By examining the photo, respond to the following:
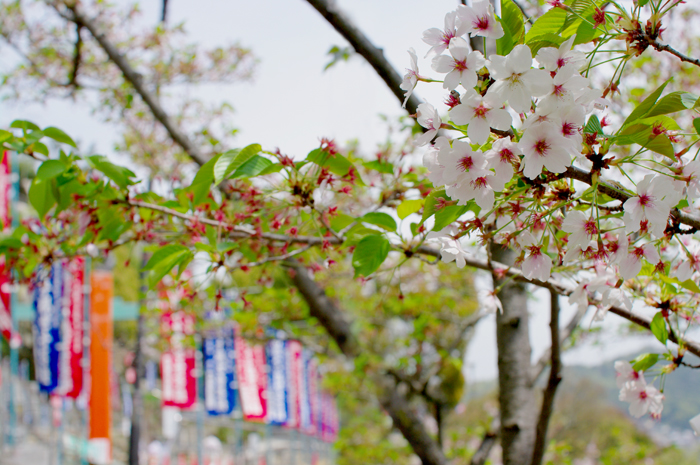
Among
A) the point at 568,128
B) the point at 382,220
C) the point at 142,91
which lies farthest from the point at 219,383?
the point at 568,128

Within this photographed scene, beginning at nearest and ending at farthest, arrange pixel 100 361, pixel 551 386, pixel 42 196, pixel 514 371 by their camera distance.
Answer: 1. pixel 42 196
2. pixel 551 386
3. pixel 514 371
4. pixel 100 361

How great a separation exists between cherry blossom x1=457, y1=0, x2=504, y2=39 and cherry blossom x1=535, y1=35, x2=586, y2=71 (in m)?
0.06

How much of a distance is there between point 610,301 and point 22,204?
69.7 feet

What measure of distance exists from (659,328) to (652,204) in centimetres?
33

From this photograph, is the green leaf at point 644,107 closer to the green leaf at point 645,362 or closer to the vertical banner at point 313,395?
the green leaf at point 645,362

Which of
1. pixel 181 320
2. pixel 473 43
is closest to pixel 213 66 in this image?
pixel 181 320

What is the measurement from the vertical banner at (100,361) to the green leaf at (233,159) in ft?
14.7

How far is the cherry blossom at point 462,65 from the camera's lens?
49 centimetres

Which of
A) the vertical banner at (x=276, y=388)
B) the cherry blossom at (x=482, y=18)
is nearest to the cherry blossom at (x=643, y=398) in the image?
the cherry blossom at (x=482, y=18)

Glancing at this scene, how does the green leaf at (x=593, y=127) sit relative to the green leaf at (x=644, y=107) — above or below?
below

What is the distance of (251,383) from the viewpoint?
5.57m

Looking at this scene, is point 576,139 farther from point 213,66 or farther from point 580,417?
point 580,417

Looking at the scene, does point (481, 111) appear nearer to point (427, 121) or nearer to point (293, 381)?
point (427, 121)

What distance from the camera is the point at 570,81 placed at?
46 cm
